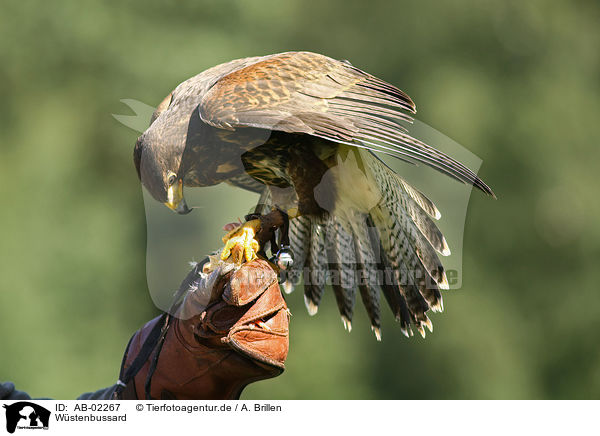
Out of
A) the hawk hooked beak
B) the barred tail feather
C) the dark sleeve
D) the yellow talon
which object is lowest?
the dark sleeve

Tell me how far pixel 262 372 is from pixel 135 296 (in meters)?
2.70

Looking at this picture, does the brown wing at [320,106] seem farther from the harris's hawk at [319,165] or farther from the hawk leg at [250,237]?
the hawk leg at [250,237]

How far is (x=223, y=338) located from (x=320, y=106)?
75 cm

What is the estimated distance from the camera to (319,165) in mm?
2131

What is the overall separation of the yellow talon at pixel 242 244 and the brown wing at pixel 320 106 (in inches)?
13.0
